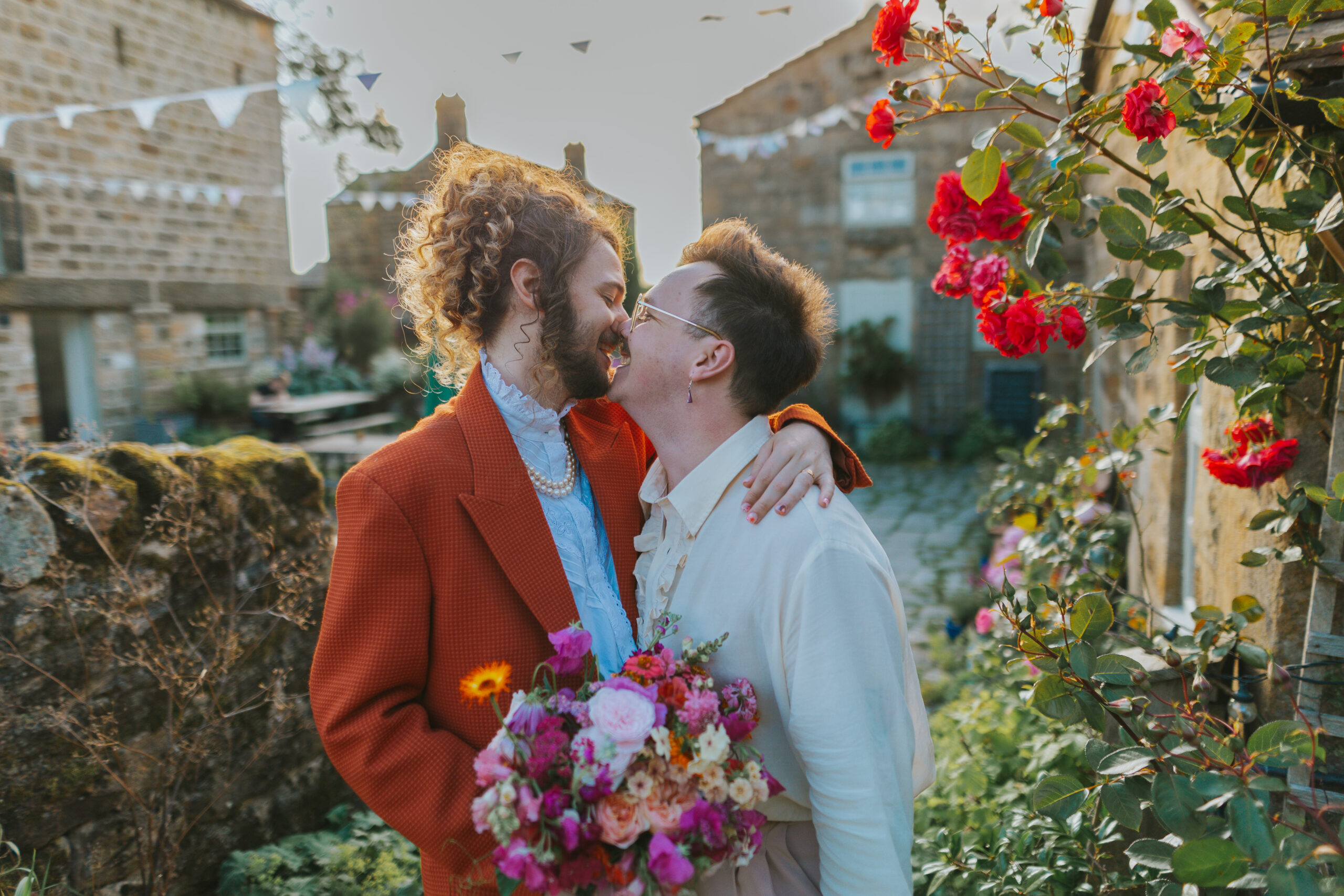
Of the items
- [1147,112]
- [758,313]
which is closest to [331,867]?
Answer: [758,313]

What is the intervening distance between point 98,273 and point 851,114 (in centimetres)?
950

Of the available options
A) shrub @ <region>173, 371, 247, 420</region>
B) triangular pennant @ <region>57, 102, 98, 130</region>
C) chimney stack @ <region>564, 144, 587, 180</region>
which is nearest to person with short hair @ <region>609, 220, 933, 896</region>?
triangular pennant @ <region>57, 102, 98, 130</region>

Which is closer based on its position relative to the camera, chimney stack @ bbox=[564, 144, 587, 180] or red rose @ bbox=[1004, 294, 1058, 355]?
red rose @ bbox=[1004, 294, 1058, 355]

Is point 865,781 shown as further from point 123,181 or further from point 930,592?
point 123,181

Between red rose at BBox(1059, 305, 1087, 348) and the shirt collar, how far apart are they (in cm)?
81

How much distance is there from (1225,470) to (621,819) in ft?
5.37

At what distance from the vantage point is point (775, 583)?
1347 millimetres

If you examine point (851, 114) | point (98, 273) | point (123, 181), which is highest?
point (851, 114)

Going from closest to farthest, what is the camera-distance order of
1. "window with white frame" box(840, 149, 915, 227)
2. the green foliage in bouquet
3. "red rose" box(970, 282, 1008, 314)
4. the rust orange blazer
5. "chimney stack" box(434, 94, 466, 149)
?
the rust orange blazer, "red rose" box(970, 282, 1008, 314), the green foliage in bouquet, "window with white frame" box(840, 149, 915, 227), "chimney stack" box(434, 94, 466, 149)

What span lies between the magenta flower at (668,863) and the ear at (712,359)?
853 mm

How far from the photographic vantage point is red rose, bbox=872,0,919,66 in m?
1.70

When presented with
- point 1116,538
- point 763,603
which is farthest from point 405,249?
point 1116,538

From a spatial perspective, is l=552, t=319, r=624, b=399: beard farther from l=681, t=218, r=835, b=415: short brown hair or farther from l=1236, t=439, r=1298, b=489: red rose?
l=1236, t=439, r=1298, b=489: red rose

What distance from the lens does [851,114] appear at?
11352 millimetres
